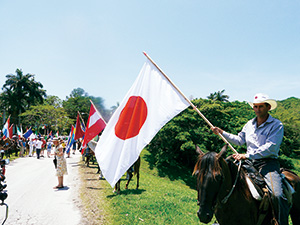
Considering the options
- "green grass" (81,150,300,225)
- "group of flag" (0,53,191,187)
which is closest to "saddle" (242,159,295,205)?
"group of flag" (0,53,191,187)

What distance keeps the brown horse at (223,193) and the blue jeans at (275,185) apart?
20 cm

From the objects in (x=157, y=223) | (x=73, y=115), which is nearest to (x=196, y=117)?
(x=157, y=223)

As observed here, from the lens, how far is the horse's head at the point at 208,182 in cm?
287

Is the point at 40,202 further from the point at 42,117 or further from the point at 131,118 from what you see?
the point at 42,117

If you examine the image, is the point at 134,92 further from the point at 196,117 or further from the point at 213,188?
the point at 196,117

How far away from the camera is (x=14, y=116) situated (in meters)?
52.2

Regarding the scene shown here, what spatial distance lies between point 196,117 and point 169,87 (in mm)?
28450

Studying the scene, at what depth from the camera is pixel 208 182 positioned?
2.96 meters

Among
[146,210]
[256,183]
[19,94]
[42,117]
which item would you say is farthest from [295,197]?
[19,94]

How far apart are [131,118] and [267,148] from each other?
333 centimetres

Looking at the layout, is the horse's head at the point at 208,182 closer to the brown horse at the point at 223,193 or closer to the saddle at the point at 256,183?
the brown horse at the point at 223,193

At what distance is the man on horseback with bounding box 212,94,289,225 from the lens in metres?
3.55

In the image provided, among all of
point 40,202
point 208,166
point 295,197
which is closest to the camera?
point 208,166

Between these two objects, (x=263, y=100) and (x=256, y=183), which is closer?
(x=256, y=183)
